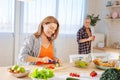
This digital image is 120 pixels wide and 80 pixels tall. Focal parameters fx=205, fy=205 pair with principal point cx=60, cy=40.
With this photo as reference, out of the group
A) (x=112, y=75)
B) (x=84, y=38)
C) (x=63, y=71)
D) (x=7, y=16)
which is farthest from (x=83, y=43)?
(x=112, y=75)

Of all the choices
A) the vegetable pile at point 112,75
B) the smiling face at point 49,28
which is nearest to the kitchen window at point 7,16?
the smiling face at point 49,28

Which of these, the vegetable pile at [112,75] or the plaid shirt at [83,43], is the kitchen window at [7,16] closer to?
the plaid shirt at [83,43]

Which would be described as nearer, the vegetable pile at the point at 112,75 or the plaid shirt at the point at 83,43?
the vegetable pile at the point at 112,75

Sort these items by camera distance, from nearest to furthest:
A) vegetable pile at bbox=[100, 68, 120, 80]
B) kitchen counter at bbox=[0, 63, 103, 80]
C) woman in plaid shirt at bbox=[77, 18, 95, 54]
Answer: vegetable pile at bbox=[100, 68, 120, 80] < kitchen counter at bbox=[0, 63, 103, 80] < woman in plaid shirt at bbox=[77, 18, 95, 54]

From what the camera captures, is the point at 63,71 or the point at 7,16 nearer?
the point at 63,71

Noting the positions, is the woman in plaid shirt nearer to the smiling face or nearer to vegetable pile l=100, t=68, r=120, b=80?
the smiling face

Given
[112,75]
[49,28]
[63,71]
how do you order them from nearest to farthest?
[112,75] < [63,71] < [49,28]

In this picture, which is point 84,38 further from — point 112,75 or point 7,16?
point 112,75

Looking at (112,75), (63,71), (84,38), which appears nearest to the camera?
(112,75)

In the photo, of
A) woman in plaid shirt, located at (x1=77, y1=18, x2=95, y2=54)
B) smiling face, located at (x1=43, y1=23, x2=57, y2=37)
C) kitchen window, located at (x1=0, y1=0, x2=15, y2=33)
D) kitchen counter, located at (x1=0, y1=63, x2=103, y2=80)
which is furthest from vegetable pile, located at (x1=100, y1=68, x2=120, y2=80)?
kitchen window, located at (x1=0, y1=0, x2=15, y2=33)

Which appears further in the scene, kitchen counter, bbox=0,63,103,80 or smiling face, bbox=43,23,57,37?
Answer: smiling face, bbox=43,23,57,37

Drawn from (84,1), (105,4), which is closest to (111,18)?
(105,4)

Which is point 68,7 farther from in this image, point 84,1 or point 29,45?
point 29,45

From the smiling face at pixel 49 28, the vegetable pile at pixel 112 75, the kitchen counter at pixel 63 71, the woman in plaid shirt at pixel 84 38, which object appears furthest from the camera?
the woman in plaid shirt at pixel 84 38
